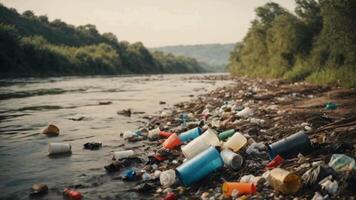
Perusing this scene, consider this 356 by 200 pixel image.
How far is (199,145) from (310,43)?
30.2m

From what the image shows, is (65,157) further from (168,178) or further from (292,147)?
(292,147)

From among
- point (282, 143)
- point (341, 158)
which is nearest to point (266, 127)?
point (282, 143)

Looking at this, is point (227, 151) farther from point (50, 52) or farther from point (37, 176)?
point (50, 52)

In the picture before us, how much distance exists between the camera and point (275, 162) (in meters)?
5.84

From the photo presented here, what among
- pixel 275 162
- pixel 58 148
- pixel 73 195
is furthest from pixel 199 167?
pixel 58 148

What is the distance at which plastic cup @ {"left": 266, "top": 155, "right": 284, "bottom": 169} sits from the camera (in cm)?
577

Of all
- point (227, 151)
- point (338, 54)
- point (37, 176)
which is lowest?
point (37, 176)

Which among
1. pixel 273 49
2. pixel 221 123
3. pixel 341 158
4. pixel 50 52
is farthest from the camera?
pixel 50 52

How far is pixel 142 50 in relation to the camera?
4963 inches

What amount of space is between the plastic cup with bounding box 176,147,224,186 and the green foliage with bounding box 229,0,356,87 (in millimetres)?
13980

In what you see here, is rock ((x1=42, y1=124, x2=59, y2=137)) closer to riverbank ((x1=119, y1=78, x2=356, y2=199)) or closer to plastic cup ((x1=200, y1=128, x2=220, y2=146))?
riverbank ((x1=119, y1=78, x2=356, y2=199))

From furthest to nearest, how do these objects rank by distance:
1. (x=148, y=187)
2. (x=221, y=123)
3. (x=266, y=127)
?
(x=221, y=123), (x=266, y=127), (x=148, y=187)

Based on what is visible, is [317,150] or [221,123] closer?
[317,150]

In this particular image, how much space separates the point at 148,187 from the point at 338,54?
2068cm
